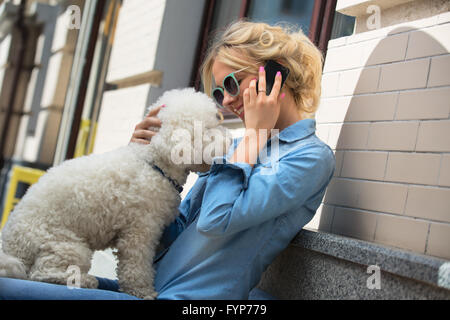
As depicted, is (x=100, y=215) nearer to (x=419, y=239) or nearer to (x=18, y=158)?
(x=419, y=239)

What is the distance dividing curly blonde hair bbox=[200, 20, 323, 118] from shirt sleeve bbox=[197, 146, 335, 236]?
393 millimetres

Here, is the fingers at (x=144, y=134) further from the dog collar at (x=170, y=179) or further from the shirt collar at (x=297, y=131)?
the shirt collar at (x=297, y=131)

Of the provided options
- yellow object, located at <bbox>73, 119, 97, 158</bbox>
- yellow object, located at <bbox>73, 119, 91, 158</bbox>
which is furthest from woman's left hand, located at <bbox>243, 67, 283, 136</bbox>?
yellow object, located at <bbox>73, 119, 91, 158</bbox>

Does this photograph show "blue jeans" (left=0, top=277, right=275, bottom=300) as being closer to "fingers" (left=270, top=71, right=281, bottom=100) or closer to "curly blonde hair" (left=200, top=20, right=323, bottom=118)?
"fingers" (left=270, top=71, right=281, bottom=100)

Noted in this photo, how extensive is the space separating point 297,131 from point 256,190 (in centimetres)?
40

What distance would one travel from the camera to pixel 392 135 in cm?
183

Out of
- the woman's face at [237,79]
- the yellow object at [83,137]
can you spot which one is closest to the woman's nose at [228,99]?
the woman's face at [237,79]

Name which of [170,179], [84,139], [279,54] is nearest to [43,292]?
[170,179]

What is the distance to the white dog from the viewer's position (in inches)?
62.7

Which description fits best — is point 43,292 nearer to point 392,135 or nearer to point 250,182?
point 250,182

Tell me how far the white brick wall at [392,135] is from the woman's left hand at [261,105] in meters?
0.52
